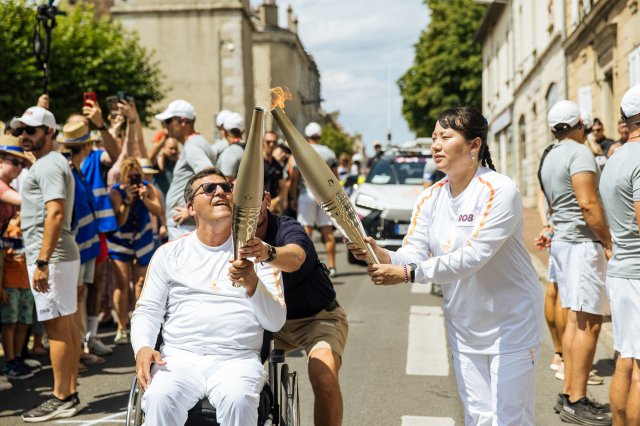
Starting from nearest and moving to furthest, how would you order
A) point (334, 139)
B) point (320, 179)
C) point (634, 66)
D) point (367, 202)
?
point (320, 179), point (367, 202), point (634, 66), point (334, 139)

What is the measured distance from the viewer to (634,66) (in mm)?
15047

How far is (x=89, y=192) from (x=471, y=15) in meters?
46.6

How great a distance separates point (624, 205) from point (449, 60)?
1861 inches

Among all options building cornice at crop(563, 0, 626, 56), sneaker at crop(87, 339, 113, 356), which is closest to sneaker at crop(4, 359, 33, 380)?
sneaker at crop(87, 339, 113, 356)

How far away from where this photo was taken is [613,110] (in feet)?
60.4

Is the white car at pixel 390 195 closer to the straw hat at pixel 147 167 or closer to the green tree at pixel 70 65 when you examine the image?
the straw hat at pixel 147 167

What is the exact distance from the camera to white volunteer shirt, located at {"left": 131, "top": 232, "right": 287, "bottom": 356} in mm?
4164

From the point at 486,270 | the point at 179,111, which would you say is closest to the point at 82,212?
the point at 179,111

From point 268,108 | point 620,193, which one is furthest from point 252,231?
point 620,193

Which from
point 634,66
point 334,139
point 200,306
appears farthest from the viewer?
point 334,139

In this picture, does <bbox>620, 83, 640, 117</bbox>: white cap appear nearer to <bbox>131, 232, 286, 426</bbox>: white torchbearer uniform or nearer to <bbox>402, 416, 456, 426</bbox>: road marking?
<bbox>131, 232, 286, 426</bbox>: white torchbearer uniform

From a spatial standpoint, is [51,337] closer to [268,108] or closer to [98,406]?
[98,406]

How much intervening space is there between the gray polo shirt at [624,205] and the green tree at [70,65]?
79.3ft

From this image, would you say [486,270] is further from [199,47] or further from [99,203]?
[199,47]
